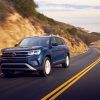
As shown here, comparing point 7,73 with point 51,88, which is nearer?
point 51,88

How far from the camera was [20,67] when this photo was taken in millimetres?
16984

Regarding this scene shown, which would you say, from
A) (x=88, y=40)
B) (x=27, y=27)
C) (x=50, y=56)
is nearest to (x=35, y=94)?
(x=50, y=56)

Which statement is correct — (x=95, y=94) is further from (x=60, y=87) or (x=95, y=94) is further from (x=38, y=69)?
(x=38, y=69)

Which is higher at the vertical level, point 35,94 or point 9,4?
point 9,4

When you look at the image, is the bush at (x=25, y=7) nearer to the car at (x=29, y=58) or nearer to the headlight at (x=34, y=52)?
the car at (x=29, y=58)

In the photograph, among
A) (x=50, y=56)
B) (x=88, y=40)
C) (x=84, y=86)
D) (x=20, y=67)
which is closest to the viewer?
(x=84, y=86)

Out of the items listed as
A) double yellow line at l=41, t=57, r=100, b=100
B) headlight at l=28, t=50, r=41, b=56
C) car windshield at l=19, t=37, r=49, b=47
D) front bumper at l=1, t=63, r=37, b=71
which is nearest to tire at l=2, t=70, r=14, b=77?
front bumper at l=1, t=63, r=37, b=71

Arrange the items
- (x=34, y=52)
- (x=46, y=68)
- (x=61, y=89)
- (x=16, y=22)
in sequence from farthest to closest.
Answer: (x=16, y=22) → (x=46, y=68) → (x=34, y=52) → (x=61, y=89)

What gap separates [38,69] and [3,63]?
1559 millimetres

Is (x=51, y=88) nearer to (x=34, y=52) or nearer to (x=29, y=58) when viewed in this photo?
(x=29, y=58)

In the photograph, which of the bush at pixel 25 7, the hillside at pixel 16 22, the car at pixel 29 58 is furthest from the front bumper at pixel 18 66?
the bush at pixel 25 7

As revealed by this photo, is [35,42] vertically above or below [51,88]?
above

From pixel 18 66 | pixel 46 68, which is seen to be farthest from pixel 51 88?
pixel 46 68

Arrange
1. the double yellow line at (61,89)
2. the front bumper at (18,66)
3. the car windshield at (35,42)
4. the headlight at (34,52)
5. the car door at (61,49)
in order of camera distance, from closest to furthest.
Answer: the double yellow line at (61,89) → the front bumper at (18,66) → the headlight at (34,52) → the car windshield at (35,42) → the car door at (61,49)
